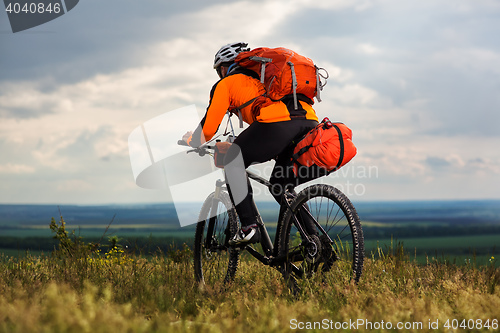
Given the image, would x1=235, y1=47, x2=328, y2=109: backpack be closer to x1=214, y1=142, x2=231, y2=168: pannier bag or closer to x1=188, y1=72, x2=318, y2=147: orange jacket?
x1=188, y1=72, x2=318, y2=147: orange jacket

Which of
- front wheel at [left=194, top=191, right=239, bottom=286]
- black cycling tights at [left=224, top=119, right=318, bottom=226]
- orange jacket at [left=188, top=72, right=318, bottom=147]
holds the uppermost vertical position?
orange jacket at [left=188, top=72, right=318, bottom=147]

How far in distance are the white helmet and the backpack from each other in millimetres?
347

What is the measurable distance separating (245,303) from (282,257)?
89 centimetres

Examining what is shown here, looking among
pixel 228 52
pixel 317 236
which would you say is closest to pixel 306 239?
pixel 317 236

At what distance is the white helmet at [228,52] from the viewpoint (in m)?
5.70

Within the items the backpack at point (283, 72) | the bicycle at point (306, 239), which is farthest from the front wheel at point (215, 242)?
the backpack at point (283, 72)

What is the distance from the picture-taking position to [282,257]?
213 inches

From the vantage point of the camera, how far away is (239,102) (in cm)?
541

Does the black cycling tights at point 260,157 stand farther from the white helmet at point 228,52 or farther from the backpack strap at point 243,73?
the white helmet at point 228,52

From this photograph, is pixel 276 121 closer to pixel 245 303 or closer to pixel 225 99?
pixel 225 99

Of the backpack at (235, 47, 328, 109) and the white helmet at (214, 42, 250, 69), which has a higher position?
the white helmet at (214, 42, 250, 69)

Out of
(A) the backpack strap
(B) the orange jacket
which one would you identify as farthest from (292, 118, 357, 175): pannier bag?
(A) the backpack strap

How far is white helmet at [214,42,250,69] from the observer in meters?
5.70

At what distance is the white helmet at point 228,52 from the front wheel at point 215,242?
1750mm
